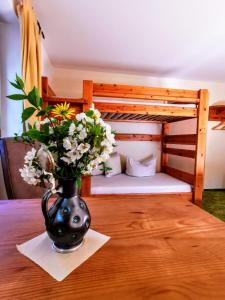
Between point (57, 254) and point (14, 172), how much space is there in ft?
2.79

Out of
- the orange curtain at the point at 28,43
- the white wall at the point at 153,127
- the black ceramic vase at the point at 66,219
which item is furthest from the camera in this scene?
the white wall at the point at 153,127

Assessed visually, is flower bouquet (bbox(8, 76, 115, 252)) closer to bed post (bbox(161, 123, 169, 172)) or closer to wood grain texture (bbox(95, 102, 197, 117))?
wood grain texture (bbox(95, 102, 197, 117))

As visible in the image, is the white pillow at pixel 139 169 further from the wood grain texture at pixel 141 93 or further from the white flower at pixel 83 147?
the white flower at pixel 83 147

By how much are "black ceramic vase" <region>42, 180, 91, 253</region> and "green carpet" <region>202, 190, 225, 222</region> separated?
2266mm

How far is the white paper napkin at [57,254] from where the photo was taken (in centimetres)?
48

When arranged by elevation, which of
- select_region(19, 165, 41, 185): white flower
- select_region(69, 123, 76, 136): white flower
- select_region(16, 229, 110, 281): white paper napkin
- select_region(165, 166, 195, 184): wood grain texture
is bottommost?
select_region(165, 166, 195, 184): wood grain texture

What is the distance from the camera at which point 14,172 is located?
1.21m

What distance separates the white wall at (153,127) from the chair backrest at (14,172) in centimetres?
181

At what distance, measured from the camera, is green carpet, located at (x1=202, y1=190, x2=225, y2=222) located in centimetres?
234

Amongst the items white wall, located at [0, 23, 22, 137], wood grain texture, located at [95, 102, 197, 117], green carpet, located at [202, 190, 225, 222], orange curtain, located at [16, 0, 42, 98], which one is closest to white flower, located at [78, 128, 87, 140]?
orange curtain, located at [16, 0, 42, 98]

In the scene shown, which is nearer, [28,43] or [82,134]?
[82,134]

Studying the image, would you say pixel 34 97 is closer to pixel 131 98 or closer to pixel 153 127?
pixel 131 98

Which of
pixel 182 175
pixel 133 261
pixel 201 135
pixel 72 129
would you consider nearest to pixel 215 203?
pixel 182 175

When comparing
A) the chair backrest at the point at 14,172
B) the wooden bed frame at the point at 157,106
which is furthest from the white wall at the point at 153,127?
the chair backrest at the point at 14,172
